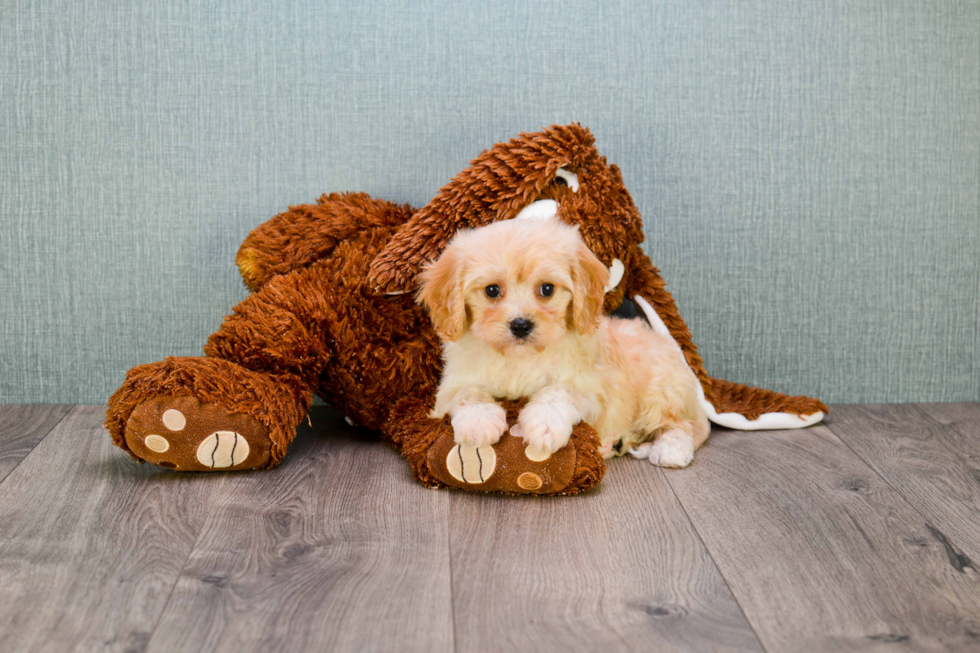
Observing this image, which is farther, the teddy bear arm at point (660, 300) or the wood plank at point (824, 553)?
the teddy bear arm at point (660, 300)

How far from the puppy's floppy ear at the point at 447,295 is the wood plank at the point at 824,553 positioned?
0.57 meters

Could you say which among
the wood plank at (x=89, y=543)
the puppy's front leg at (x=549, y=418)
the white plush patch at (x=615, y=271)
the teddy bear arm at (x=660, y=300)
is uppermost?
the white plush patch at (x=615, y=271)

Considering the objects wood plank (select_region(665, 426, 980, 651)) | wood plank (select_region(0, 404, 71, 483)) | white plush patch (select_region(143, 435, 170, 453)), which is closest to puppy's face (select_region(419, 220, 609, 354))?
wood plank (select_region(665, 426, 980, 651))

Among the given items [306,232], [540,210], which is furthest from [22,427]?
[540,210]

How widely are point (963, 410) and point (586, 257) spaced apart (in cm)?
138

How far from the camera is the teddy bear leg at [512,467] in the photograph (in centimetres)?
161

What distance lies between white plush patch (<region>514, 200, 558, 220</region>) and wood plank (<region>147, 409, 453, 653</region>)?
0.62m

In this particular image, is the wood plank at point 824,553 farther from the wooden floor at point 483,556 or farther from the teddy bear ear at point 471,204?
the teddy bear ear at point 471,204

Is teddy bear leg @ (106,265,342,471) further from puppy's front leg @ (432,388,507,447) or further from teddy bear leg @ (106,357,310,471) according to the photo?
puppy's front leg @ (432,388,507,447)

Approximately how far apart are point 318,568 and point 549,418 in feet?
1.70

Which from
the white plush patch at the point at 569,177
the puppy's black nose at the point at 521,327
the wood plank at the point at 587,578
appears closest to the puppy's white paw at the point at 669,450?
the wood plank at the point at 587,578

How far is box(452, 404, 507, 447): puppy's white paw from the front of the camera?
1.61 metres

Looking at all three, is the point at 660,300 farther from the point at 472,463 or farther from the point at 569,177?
the point at 472,463

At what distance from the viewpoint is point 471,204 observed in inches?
72.0
